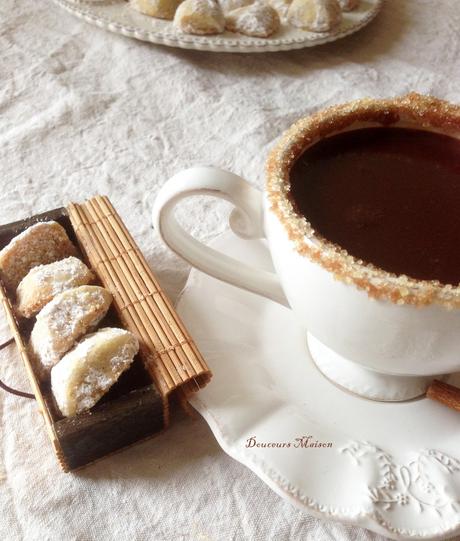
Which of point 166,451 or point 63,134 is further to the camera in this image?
point 63,134

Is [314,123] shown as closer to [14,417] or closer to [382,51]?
[14,417]

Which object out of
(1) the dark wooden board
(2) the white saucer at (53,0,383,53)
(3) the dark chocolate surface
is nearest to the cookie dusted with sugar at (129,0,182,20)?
(2) the white saucer at (53,0,383,53)

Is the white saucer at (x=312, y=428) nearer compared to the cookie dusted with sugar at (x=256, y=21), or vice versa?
the white saucer at (x=312, y=428)

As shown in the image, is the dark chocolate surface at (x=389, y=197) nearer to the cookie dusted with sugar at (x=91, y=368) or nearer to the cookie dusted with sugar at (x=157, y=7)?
the cookie dusted with sugar at (x=91, y=368)

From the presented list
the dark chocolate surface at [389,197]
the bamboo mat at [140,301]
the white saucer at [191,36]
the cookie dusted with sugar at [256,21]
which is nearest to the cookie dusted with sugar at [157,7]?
the white saucer at [191,36]

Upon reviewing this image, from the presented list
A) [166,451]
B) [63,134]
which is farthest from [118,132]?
[166,451]

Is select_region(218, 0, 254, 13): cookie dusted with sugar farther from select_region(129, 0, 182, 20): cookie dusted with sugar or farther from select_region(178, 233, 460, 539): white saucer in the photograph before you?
select_region(178, 233, 460, 539): white saucer
